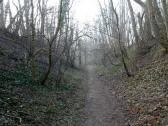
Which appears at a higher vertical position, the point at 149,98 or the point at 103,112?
the point at 149,98

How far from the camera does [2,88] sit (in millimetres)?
12430

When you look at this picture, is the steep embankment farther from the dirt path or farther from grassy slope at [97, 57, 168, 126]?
the dirt path

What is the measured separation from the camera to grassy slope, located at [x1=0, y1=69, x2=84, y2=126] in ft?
33.6

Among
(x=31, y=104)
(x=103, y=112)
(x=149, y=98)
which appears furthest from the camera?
(x=103, y=112)

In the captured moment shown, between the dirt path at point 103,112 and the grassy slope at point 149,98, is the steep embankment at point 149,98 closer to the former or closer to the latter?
the grassy slope at point 149,98

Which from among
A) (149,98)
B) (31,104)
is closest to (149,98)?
(149,98)

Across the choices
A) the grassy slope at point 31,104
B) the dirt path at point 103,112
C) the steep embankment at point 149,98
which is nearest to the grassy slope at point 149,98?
the steep embankment at point 149,98

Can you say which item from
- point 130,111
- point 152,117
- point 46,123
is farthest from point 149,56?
point 46,123

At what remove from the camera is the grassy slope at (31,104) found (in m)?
10.2

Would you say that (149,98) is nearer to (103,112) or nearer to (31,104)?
(103,112)

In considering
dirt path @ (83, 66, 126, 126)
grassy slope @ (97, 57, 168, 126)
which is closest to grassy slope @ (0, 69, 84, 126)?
dirt path @ (83, 66, 126, 126)

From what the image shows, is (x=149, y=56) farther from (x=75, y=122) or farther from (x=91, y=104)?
(x=75, y=122)

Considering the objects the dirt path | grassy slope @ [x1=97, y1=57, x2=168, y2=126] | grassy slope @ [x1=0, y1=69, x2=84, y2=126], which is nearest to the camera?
grassy slope @ [x1=0, y1=69, x2=84, y2=126]

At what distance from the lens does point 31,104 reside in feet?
39.9
